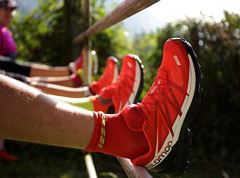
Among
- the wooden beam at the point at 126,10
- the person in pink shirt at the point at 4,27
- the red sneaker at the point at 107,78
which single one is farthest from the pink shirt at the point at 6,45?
the wooden beam at the point at 126,10

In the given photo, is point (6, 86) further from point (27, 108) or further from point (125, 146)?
point (125, 146)

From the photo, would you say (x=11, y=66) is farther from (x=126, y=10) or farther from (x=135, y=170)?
(x=135, y=170)

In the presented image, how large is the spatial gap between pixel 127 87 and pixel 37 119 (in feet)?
2.17

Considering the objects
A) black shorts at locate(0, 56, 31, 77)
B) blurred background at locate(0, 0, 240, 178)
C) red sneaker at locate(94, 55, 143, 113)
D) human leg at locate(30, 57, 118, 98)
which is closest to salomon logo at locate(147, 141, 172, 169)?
red sneaker at locate(94, 55, 143, 113)

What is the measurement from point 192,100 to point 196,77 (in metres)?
0.05

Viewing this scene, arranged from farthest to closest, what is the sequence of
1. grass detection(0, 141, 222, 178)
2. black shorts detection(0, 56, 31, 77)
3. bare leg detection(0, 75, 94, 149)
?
black shorts detection(0, 56, 31, 77)
grass detection(0, 141, 222, 178)
bare leg detection(0, 75, 94, 149)

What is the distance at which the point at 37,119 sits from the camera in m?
0.97

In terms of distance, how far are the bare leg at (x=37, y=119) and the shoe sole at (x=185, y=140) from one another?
0.21 meters

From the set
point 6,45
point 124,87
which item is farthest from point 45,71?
point 124,87

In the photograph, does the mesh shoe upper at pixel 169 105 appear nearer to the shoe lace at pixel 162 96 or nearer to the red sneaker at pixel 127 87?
the shoe lace at pixel 162 96

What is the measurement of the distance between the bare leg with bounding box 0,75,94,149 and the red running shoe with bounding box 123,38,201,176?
16cm

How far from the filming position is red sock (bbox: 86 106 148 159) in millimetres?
1055

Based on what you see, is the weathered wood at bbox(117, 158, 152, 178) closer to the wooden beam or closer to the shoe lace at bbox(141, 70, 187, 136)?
the shoe lace at bbox(141, 70, 187, 136)

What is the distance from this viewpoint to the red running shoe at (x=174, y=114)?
1021mm
